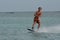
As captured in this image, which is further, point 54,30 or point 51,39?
point 54,30

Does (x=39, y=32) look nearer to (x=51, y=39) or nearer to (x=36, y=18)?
(x=36, y=18)

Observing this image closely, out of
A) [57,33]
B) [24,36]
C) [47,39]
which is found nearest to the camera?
[47,39]

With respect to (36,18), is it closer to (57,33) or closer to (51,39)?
(57,33)

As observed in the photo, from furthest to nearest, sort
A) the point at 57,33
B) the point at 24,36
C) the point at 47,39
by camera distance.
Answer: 1. the point at 57,33
2. the point at 24,36
3. the point at 47,39

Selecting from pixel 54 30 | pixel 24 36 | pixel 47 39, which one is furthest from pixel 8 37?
pixel 54 30

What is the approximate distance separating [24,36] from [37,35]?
0.83 m

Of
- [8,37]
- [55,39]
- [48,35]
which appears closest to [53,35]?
[48,35]

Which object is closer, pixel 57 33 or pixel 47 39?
pixel 47 39

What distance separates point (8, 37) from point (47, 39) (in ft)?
7.30

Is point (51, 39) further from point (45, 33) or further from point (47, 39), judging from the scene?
point (45, 33)

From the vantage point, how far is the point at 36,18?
750 inches

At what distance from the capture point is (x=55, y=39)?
54.7 ft

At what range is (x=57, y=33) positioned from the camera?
18.9 metres

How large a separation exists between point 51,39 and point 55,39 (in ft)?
0.75
